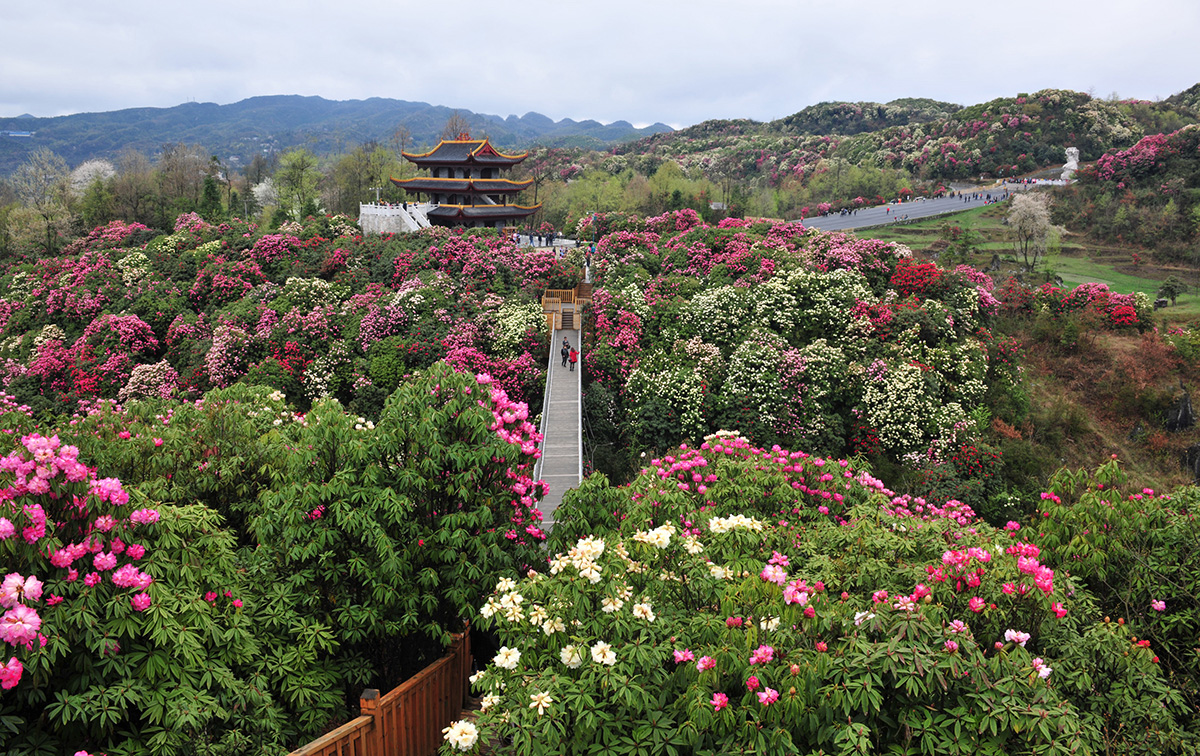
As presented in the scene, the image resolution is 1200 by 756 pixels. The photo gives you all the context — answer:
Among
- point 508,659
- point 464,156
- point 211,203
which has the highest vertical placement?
point 464,156

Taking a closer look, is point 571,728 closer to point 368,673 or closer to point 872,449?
point 368,673

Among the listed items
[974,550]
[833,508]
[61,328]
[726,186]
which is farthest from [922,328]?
[726,186]

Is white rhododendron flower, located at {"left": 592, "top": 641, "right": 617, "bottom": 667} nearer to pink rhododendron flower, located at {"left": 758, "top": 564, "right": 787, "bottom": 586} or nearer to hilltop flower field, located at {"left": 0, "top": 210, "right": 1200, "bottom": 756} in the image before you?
hilltop flower field, located at {"left": 0, "top": 210, "right": 1200, "bottom": 756}

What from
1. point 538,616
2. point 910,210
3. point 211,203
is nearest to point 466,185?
point 211,203

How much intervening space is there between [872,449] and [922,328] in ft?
15.3

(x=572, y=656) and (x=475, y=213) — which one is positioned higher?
(x=475, y=213)

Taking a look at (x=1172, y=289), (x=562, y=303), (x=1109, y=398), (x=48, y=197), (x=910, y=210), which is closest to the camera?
(x=1109, y=398)

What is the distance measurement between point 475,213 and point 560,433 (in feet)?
62.3

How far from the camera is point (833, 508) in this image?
832 centimetres

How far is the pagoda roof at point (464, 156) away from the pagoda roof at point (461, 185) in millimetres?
956

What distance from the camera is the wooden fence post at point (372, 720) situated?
19.0 ft

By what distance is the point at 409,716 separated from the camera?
6.34 m

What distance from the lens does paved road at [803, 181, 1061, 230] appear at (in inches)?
1763

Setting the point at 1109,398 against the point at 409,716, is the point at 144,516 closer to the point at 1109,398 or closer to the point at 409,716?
the point at 409,716
